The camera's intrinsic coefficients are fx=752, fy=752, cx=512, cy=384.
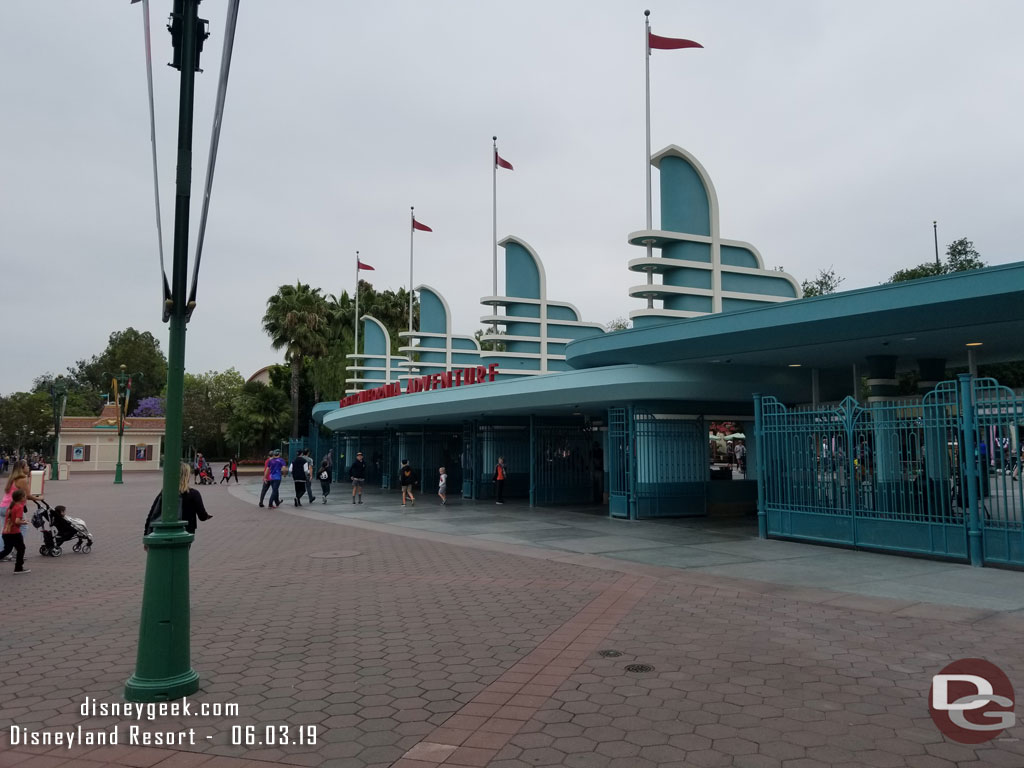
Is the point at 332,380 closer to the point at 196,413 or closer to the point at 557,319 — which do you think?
the point at 196,413

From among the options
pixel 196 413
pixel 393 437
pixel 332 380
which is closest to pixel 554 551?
pixel 393 437

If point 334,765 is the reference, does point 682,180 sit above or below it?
above

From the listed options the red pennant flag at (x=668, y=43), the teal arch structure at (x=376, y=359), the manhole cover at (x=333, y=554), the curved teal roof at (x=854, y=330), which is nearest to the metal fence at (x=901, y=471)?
the curved teal roof at (x=854, y=330)

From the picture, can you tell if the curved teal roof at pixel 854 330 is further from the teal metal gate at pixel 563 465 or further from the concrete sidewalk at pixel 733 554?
the teal metal gate at pixel 563 465

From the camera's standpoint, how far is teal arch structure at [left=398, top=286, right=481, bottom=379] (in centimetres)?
3275

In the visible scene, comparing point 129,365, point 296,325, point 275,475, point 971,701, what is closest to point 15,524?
point 971,701

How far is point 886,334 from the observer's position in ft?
42.7

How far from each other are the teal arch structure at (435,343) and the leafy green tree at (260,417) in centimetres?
2551

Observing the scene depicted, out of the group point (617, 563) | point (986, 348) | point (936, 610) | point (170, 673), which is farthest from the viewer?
point (986, 348)

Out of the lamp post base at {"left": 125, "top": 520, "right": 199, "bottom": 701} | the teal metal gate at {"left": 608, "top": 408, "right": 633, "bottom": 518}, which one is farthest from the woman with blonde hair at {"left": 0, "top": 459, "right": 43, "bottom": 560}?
the teal metal gate at {"left": 608, "top": 408, "right": 633, "bottom": 518}

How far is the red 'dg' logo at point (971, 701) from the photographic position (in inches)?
194

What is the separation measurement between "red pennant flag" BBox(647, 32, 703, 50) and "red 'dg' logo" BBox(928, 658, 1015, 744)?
53.4ft

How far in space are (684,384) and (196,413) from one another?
57596 millimetres

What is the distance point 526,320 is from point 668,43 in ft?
34.2
